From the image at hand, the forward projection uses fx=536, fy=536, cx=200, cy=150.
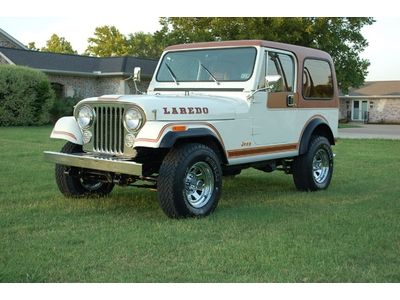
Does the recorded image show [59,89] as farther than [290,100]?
Yes

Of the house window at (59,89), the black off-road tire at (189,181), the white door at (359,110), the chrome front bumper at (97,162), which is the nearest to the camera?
the chrome front bumper at (97,162)

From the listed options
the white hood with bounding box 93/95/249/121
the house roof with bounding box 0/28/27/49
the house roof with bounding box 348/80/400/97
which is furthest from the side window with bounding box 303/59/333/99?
the house roof with bounding box 348/80/400/97

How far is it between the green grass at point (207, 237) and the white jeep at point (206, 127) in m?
0.36

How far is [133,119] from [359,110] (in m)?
40.4

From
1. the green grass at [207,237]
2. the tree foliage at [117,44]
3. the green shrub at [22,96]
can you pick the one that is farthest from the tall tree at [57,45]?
the green grass at [207,237]

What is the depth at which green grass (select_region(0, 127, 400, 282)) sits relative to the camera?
4121 mm

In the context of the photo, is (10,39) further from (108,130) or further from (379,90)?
(108,130)

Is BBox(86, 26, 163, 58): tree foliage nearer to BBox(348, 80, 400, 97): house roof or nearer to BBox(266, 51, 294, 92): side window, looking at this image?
BBox(348, 80, 400, 97): house roof

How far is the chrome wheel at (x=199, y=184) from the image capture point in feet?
19.9

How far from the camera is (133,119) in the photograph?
19.3ft

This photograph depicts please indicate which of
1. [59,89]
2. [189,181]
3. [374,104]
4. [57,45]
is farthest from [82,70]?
[57,45]

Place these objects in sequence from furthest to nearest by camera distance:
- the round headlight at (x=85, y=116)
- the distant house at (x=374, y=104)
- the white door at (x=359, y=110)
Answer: the white door at (x=359, y=110) → the distant house at (x=374, y=104) → the round headlight at (x=85, y=116)

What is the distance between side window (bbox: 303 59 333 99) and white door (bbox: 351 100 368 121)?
36.1 metres

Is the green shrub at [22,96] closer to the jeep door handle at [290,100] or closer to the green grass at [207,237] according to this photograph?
the green grass at [207,237]
